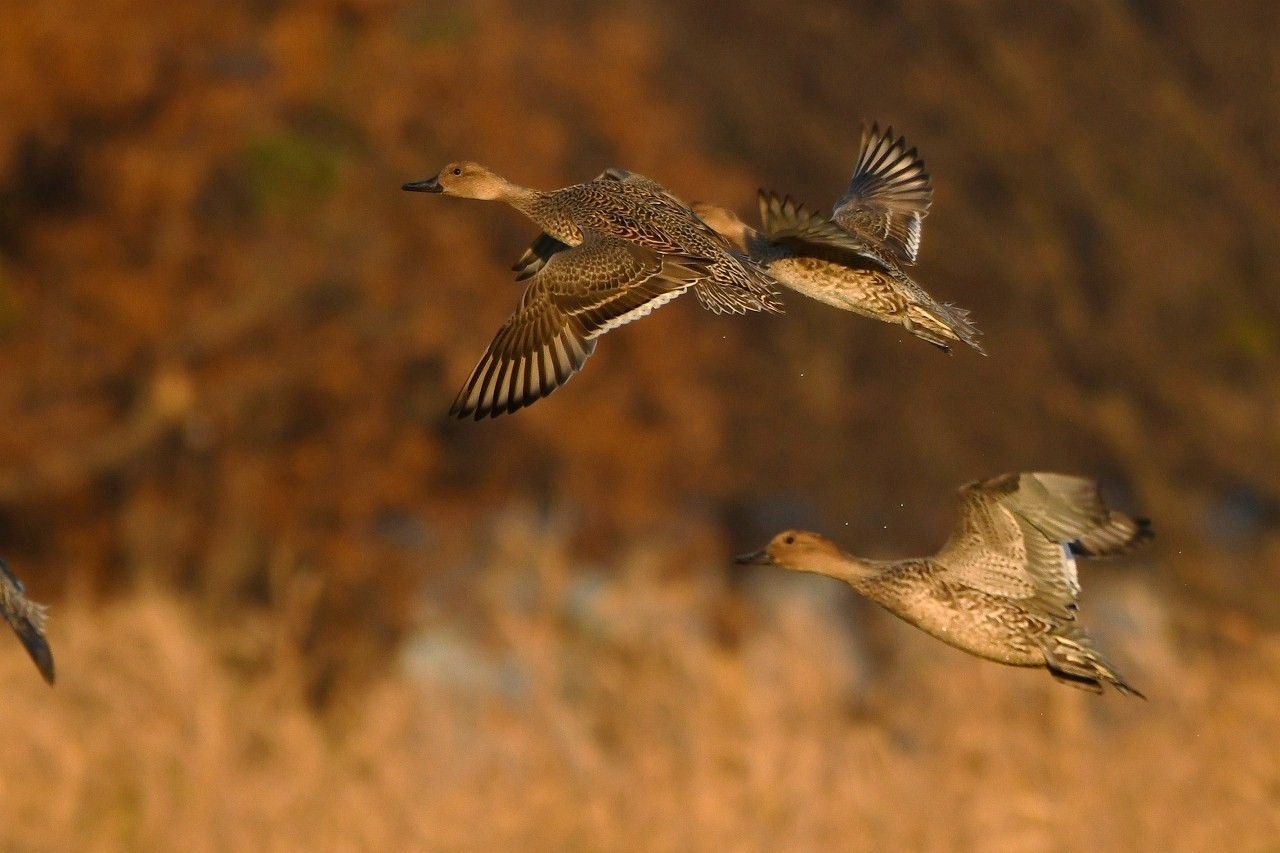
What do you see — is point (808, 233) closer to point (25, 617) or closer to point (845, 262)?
point (845, 262)

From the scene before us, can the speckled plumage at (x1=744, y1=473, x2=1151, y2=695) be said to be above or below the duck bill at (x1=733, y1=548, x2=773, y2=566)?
above

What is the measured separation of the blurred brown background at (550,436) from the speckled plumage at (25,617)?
16.7 feet

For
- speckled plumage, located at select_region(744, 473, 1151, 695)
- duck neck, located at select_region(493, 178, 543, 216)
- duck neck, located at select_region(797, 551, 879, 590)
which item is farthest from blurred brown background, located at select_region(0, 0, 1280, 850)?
speckled plumage, located at select_region(744, 473, 1151, 695)

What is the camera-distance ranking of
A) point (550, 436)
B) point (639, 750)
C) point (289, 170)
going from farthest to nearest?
point (550, 436) < point (289, 170) < point (639, 750)

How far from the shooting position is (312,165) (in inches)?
546

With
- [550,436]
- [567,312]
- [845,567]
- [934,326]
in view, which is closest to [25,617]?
[567,312]

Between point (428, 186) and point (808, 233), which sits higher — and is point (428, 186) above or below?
below

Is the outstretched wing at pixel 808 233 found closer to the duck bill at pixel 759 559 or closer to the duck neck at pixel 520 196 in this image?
the duck neck at pixel 520 196

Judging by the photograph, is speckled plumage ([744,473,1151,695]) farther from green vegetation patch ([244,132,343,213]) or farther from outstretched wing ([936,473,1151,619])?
green vegetation patch ([244,132,343,213])

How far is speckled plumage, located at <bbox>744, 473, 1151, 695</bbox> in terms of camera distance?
287cm

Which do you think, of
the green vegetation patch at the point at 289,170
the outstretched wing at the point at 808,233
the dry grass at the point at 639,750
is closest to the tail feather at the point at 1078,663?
the outstretched wing at the point at 808,233

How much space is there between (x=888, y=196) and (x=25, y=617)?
69.2 inches

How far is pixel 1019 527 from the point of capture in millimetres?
2957

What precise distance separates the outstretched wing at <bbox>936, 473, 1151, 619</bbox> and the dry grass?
5.15m
